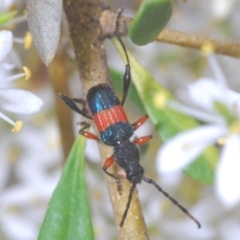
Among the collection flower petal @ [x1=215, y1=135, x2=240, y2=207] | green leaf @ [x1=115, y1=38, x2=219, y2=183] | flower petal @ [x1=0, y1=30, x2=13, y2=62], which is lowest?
flower petal @ [x1=215, y1=135, x2=240, y2=207]

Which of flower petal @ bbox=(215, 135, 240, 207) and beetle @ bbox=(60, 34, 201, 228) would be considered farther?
beetle @ bbox=(60, 34, 201, 228)

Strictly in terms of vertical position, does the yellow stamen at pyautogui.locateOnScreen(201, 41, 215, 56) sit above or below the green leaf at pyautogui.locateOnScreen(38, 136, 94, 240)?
above

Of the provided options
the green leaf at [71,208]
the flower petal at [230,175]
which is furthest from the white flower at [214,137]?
the green leaf at [71,208]

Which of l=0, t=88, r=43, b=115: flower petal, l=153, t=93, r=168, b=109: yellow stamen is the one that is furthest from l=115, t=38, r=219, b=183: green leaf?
l=0, t=88, r=43, b=115: flower petal

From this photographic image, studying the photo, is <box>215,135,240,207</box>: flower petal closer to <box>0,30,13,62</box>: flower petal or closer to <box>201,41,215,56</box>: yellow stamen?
<box>201,41,215,56</box>: yellow stamen

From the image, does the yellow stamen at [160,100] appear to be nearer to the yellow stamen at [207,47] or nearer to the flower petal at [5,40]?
the yellow stamen at [207,47]
